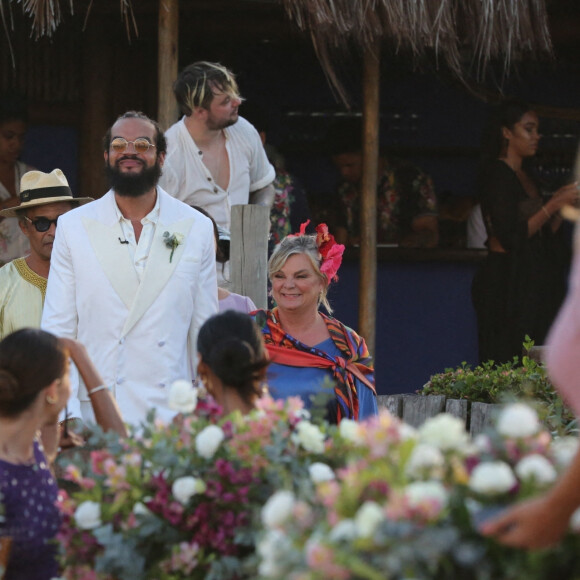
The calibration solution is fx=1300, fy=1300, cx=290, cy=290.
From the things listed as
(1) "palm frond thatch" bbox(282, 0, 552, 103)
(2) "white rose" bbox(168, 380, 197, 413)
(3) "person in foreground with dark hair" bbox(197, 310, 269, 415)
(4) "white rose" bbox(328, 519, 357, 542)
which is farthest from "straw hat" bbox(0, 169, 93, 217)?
(4) "white rose" bbox(328, 519, 357, 542)

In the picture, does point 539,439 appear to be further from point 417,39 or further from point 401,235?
point 401,235

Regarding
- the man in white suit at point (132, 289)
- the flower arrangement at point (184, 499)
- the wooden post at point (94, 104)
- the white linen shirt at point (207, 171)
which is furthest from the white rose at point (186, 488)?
the wooden post at point (94, 104)

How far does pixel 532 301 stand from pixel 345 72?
198cm

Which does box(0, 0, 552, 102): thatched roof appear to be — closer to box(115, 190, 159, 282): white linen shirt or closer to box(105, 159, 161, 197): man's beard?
box(105, 159, 161, 197): man's beard

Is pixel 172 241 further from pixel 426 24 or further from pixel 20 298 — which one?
pixel 426 24

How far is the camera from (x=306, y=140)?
927 cm

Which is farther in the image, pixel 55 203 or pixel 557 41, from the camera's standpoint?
pixel 557 41

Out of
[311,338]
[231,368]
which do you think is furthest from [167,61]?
[231,368]

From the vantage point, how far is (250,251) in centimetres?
604

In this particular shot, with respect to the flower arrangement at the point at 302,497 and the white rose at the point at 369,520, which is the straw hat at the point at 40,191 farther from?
the white rose at the point at 369,520

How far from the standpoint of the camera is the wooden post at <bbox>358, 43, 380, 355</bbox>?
300 inches

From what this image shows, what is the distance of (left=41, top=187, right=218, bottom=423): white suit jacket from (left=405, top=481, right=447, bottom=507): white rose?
282 centimetres

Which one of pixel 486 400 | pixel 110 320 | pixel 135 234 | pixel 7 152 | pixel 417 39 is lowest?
pixel 486 400

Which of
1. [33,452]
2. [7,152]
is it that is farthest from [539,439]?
[7,152]
